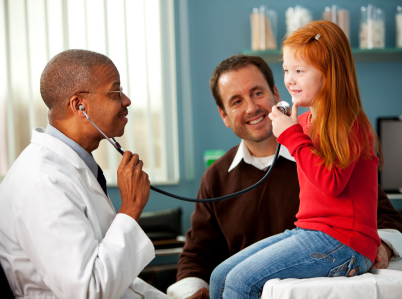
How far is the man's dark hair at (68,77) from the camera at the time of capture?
1152 mm

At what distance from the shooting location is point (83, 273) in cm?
92

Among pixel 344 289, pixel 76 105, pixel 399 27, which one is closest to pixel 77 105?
pixel 76 105

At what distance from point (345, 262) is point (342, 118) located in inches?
15.1

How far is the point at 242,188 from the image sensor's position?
1.59 meters

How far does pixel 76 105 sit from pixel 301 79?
66cm

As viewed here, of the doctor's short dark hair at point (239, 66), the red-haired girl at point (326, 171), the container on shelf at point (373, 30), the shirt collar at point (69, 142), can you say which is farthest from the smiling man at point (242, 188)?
the container on shelf at point (373, 30)

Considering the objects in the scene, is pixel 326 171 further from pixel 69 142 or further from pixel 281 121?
pixel 69 142

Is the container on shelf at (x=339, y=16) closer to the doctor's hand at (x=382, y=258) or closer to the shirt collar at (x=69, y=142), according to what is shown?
the doctor's hand at (x=382, y=258)

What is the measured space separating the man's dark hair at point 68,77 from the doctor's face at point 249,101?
2.11 ft

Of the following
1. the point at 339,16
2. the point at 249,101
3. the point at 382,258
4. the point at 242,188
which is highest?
the point at 339,16

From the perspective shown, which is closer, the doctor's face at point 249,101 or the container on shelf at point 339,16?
the doctor's face at point 249,101

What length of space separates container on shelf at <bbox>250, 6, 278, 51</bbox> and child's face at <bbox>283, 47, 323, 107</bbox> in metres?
1.90

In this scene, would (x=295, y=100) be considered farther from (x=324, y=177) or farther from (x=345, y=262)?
(x=345, y=262)

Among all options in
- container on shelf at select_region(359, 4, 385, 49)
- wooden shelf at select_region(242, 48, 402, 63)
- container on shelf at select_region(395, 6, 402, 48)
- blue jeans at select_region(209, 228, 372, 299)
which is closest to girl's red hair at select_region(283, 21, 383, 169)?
blue jeans at select_region(209, 228, 372, 299)
